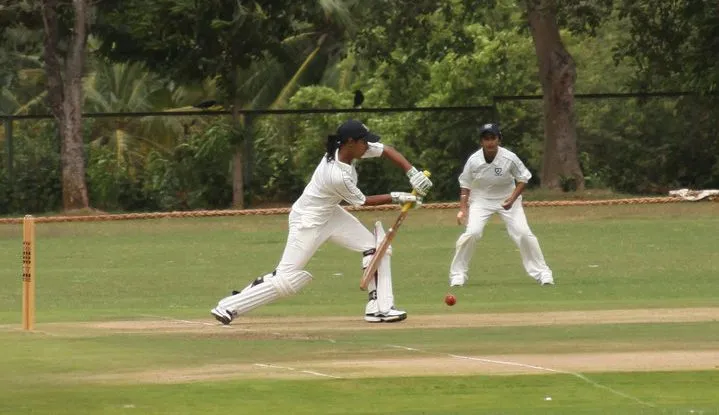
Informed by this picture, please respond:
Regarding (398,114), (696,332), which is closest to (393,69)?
(398,114)

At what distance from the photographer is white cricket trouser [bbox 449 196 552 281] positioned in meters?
17.5

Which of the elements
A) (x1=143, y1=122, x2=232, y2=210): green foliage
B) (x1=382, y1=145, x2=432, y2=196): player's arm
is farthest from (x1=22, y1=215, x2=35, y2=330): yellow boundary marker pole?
(x1=143, y1=122, x2=232, y2=210): green foliage

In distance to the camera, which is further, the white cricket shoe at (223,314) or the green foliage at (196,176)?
the green foliage at (196,176)

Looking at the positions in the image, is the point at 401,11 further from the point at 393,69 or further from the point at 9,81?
the point at 9,81

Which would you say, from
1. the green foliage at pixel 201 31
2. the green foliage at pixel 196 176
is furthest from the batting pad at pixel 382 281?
the green foliage at pixel 196 176

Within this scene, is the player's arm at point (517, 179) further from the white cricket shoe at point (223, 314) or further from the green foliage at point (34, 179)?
the green foliage at point (34, 179)

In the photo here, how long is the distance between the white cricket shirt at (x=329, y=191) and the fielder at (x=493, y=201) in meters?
4.18

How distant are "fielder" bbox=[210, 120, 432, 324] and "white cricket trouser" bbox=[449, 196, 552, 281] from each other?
4056 mm

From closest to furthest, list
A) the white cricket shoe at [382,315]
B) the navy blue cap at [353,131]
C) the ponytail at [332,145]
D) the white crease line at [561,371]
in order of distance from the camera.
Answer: the white crease line at [561,371]
the navy blue cap at [353,131]
the ponytail at [332,145]
the white cricket shoe at [382,315]

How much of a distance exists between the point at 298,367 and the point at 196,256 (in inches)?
500

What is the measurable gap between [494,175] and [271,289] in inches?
189

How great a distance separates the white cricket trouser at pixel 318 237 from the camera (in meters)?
13.4

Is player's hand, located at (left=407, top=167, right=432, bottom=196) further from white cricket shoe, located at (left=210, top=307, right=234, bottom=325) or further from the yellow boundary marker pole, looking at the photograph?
the yellow boundary marker pole

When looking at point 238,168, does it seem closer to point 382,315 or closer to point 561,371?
point 382,315
